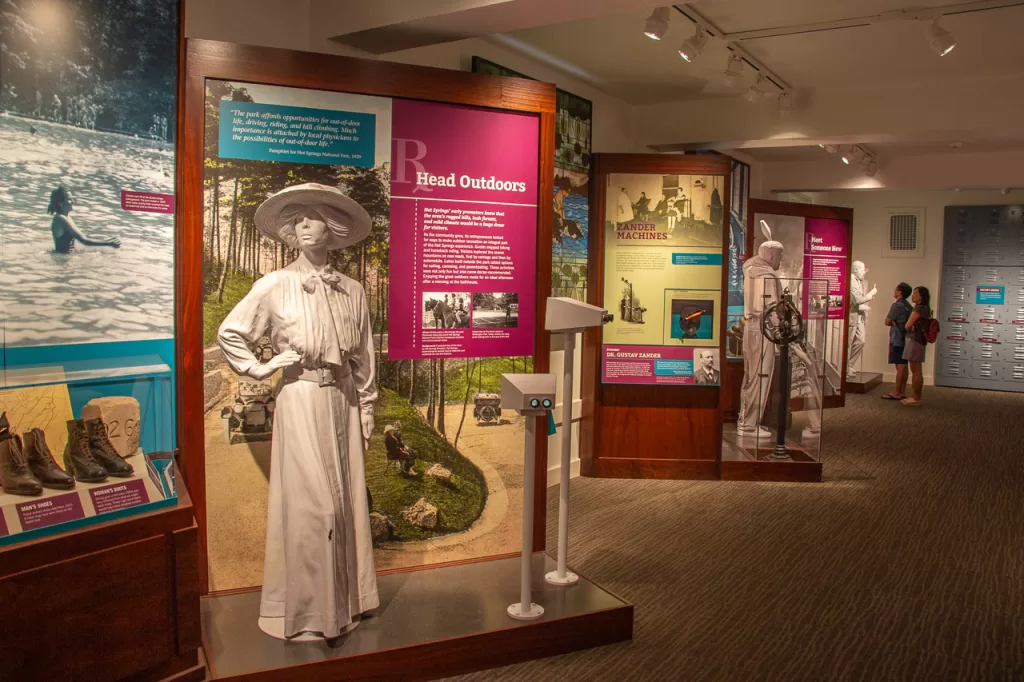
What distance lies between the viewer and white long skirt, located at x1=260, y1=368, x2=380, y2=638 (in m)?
3.24

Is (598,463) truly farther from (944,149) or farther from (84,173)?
(944,149)

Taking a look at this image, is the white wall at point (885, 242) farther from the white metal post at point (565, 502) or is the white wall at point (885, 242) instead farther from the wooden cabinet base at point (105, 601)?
the wooden cabinet base at point (105, 601)

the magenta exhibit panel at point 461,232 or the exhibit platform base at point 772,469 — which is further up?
the magenta exhibit panel at point 461,232

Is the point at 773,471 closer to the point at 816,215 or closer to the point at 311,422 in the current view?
the point at 816,215

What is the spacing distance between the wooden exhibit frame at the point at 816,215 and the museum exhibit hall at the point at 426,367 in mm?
2480

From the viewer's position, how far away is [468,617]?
3590mm

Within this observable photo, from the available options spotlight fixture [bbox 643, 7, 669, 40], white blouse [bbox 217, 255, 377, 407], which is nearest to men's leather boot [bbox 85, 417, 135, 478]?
white blouse [bbox 217, 255, 377, 407]

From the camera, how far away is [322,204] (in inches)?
134

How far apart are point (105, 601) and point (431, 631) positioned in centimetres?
124

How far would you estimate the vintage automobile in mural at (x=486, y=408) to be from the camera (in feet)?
13.8

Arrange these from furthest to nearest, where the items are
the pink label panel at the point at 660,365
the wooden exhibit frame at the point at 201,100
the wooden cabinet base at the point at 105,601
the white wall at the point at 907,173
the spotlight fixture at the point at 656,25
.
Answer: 1. the white wall at the point at 907,173
2. the pink label panel at the point at 660,365
3. the spotlight fixture at the point at 656,25
4. the wooden exhibit frame at the point at 201,100
5. the wooden cabinet base at the point at 105,601

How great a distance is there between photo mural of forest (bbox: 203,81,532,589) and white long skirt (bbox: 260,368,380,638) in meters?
0.49

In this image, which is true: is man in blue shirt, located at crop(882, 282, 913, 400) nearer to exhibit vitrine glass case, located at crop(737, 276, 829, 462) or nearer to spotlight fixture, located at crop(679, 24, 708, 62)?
exhibit vitrine glass case, located at crop(737, 276, 829, 462)

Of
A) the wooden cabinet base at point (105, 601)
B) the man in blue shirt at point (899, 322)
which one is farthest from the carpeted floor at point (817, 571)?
the man in blue shirt at point (899, 322)
